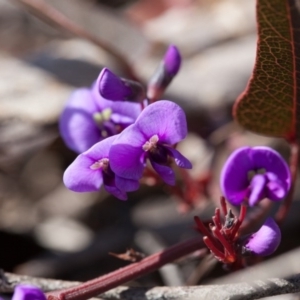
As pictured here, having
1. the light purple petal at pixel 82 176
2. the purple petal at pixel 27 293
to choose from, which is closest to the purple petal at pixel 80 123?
the light purple petal at pixel 82 176

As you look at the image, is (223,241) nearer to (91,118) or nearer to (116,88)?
(116,88)

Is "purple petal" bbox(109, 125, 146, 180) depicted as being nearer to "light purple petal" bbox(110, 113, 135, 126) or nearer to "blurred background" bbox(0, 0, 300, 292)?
"light purple petal" bbox(110, 113, 135, 126)

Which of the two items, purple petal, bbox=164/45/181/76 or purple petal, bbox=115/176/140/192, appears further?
purple petal, bbox=164/45/181/76

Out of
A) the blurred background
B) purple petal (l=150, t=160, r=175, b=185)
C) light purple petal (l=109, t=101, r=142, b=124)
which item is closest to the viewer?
purple petal (l=150, t=160, r=175, b=185)

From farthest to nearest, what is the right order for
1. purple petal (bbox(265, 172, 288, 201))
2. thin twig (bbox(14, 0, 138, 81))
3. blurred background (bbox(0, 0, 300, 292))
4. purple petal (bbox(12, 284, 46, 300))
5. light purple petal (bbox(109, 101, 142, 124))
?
thin twig (bbox(14, 0, 138, 81)) < blurred background (bbox(0, 0, 300, 292)) < light purple petal (bbox(109, 101, 142, 124)) < purple petal (bbox(265, 172, 288, 201)) < purple petal (bbox(12, 284, 46, 300))

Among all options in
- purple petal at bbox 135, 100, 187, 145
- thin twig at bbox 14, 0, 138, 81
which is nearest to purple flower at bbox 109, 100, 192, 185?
purple petal at bbox 135, 100, 187, 145

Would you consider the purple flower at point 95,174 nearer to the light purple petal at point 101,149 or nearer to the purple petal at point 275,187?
the light purple petal at point 101,149

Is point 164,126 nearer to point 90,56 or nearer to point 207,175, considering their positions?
point 207,175

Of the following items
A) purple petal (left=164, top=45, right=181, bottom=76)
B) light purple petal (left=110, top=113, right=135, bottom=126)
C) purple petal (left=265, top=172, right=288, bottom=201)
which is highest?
purple petal (left=164, top=45, right=181, bottom=76)
